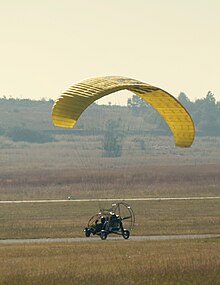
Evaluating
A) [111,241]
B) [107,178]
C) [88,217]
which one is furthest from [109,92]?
[107,178]

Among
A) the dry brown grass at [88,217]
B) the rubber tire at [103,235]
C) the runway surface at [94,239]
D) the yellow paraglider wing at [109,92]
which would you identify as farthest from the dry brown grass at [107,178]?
the yellow paraglider wing at [109,92]

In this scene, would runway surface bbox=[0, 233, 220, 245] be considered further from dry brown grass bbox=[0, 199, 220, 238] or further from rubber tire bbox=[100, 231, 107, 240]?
dry brown grass bbox=[0, 199, 220, 238]

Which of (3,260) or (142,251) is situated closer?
(3,260)

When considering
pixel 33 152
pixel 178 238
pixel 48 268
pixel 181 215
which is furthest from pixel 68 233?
pixel 33 152

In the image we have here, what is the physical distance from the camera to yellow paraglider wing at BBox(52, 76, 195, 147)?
35000 mm

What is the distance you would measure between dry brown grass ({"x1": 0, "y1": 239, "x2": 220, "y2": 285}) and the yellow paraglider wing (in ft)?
14.1

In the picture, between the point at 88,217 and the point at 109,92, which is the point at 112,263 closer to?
the point at 109,92

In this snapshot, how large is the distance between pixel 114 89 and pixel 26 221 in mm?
18510

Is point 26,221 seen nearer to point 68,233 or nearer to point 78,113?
point 68,233

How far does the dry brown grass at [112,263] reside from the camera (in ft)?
88.1

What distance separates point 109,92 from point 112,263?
24.3 feet

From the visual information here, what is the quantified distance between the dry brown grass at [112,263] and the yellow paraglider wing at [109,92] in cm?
429

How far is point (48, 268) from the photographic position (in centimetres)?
2878

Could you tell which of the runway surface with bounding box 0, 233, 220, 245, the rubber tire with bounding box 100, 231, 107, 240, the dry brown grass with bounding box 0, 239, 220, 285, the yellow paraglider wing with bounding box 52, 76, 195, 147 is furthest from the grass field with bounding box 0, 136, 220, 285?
the yellow paraglider wing with bounding box 52, 76, 195, 147
